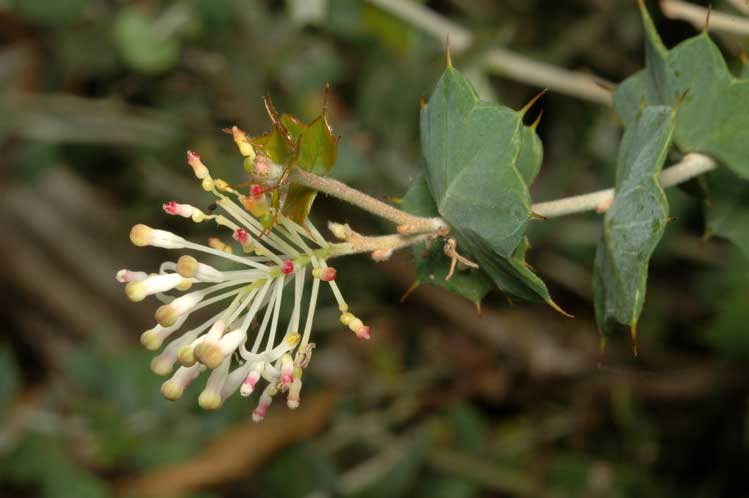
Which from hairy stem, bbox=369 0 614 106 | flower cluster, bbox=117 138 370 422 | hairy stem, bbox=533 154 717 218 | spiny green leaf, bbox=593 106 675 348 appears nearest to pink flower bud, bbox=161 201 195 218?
flower cluster, bbox=117 138 370 422

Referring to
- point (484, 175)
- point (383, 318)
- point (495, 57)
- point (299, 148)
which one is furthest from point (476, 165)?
point (383, 318)

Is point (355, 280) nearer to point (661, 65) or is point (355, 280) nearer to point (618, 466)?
point (618, 466)

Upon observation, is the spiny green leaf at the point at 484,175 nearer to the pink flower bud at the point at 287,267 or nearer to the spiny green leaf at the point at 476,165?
the spiny green leaf at the point at 476,165

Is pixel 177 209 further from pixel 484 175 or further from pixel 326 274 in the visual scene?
pixel 484 175

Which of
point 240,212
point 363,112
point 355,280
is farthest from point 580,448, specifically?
point 240,212

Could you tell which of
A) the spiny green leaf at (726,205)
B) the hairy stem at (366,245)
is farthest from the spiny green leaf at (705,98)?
the hairy stem at (366,245)

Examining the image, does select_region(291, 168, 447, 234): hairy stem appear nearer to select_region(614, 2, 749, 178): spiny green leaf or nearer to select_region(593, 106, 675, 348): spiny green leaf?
select_region(593, 106, 675, 348): spiny green leaf

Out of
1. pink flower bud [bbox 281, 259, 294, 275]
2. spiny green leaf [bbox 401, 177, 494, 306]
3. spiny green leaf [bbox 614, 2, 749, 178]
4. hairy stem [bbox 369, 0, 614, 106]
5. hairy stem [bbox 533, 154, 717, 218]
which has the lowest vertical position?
hairy stem [bbox 369, 0, 614, 106]
